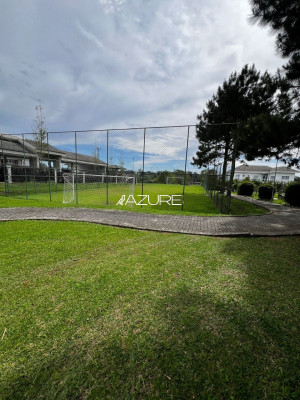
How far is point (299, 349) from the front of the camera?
150cm

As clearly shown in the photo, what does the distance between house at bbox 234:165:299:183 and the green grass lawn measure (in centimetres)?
5006

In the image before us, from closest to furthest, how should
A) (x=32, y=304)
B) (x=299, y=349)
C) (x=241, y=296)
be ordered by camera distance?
(x=299, y=349) < (x=32, y=304) < (x=241, y=296)

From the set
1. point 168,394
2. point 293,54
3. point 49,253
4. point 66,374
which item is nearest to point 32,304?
point 66,374

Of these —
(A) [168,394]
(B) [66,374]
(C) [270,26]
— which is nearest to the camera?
(A) [168,394]

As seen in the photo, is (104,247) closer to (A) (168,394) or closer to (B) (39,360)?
(B) (39,360)

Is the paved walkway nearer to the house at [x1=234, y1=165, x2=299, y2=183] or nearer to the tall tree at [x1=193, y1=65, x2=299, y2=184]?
the tall tree at [x1=193, y1=65, x2=299, y2=184]

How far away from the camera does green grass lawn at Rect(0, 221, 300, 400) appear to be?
123 centimetres

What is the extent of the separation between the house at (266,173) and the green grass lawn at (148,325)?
5006cm

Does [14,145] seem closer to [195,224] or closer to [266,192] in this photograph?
[195,224]

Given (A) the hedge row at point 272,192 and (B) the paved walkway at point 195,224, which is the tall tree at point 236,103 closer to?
(A) the hedge row at point 272,192

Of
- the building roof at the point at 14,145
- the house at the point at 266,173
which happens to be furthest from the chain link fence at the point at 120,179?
the house at the point at 266,173

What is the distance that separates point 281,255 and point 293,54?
523 centimetres

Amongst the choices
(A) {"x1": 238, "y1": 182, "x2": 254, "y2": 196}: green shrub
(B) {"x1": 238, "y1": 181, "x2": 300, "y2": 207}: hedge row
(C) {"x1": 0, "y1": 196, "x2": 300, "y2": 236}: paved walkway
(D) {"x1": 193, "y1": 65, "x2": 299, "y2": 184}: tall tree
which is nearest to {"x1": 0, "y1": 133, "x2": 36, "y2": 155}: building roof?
(C) {"x1": 0, "y1": 196, "x2": 300, "y2": 236}: paved walkway

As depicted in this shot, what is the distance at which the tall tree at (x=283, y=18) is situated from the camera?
13.2 ft
